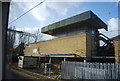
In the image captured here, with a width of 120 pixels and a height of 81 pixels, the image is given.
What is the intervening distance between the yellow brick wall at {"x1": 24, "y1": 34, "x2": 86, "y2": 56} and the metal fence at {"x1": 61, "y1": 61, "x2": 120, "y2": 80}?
1.13 m

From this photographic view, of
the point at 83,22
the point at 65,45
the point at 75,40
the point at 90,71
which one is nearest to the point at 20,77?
the point at 90,71

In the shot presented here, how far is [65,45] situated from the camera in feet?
18.2

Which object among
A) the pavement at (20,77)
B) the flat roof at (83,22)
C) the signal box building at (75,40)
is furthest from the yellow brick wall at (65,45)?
the pavement at (20,77)

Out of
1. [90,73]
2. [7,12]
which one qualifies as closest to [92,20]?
[90,73]

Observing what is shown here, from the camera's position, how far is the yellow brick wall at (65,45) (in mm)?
4770

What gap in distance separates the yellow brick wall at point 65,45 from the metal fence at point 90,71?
44.6 inches

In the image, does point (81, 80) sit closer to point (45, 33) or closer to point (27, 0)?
point (27, 0)

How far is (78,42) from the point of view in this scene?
4938 mm

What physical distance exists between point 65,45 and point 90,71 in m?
2.52

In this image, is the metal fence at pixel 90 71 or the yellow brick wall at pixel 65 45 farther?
the yellow brick wall at pixel 65 45

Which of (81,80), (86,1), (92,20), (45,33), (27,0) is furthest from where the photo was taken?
(45,33)

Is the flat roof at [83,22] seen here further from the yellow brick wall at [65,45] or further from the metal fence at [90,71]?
the metal fence at [90,71]

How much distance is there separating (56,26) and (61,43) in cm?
133

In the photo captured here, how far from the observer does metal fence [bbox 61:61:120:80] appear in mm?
2666
